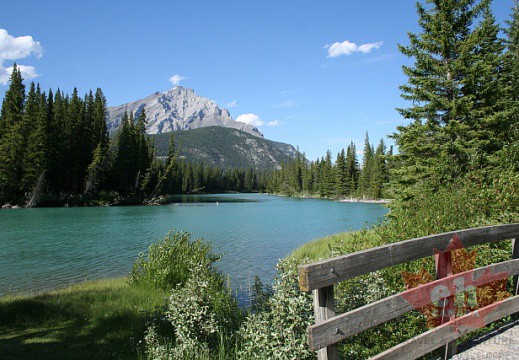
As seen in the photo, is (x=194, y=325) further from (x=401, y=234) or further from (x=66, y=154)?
(x=66, y=154)

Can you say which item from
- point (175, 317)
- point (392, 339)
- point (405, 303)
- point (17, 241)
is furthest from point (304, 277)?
point (17, 241)

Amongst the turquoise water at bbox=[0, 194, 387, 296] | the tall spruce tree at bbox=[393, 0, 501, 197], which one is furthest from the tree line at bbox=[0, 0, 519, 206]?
the turquoise water at bbox=[0, 194, 387, 296]

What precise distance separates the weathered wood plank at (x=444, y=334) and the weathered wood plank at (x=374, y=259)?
81 cm

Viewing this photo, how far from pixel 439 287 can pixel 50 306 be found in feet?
33.9

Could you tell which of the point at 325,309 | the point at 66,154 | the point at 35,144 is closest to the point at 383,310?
the point at 325,309

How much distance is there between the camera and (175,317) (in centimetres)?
604

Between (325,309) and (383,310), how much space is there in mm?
755

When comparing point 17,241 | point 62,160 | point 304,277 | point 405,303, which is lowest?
point 17,241

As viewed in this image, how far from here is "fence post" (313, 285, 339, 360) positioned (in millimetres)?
3035

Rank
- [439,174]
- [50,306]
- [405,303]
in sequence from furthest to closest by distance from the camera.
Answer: [439,174]
[50,306]
[405,303]

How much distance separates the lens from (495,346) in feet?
15.0

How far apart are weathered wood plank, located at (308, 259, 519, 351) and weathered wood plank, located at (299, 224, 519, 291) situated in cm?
31

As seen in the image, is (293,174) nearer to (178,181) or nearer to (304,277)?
(178,181)

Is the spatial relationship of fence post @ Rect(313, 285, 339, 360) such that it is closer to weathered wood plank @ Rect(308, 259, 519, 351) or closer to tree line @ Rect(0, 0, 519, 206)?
weathered wood plank @ Rect(308, 259, 519, 351)
